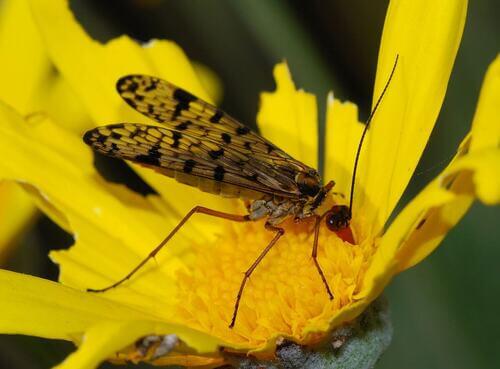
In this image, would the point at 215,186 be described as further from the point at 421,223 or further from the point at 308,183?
the point at 421,223

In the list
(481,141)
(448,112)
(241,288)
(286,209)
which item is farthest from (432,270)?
(481,141)

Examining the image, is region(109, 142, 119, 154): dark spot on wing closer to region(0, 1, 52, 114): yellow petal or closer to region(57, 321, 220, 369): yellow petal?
region(57, 321, 220, 369): yellow petal

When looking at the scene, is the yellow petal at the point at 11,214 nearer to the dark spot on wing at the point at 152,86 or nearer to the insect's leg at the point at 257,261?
the dark spot on wing at the point at 152,86

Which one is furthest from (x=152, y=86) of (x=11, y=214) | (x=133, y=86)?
(x=11, y=214)

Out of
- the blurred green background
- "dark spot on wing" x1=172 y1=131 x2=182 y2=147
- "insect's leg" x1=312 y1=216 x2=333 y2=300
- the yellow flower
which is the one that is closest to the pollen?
"insect's leg" x1=312 y1=216 x2=333 y2=300

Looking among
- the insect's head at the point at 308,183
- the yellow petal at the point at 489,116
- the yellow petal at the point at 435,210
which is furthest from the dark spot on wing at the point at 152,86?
the yellow petal at the point at 489,116

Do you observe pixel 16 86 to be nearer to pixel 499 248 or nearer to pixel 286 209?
pixel 286 209
